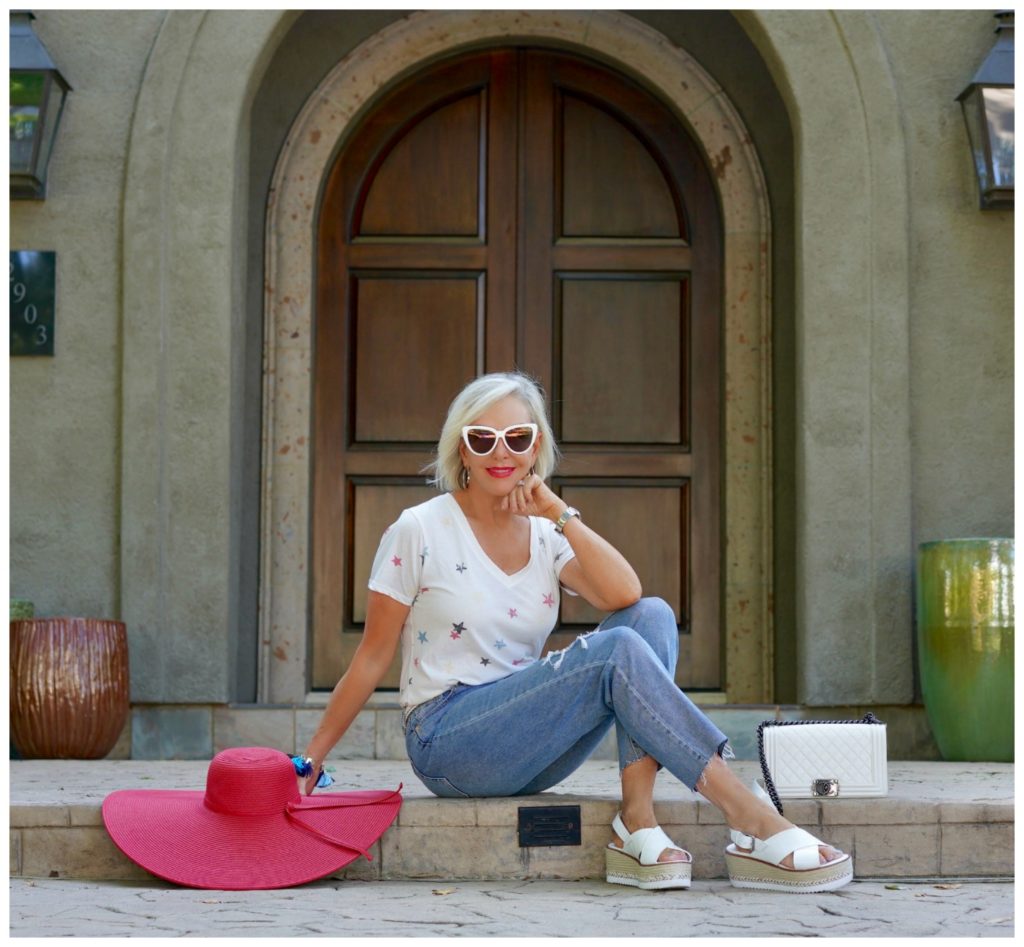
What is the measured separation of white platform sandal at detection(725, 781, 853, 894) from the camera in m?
3.51

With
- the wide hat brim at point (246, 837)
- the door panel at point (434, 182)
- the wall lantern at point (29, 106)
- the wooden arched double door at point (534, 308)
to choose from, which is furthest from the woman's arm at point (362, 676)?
the door panel at point (434, 182)

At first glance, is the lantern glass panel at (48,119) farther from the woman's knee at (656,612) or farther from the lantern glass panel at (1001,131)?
the lantern glass panel at (1001,131)

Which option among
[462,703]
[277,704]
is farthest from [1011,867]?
[277,704]

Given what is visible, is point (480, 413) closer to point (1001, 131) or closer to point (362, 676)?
point (362, 676)

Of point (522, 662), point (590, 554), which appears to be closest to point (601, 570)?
point (590, 554)

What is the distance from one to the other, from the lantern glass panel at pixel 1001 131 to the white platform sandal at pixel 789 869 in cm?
312

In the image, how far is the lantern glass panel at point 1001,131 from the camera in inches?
228

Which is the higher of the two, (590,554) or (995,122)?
(995,122)

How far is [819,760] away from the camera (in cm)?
394

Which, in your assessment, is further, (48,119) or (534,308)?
(534,308)

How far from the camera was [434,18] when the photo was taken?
21.1ft

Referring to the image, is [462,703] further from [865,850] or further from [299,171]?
[299,171]

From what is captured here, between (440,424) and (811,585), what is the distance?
163 centimetres

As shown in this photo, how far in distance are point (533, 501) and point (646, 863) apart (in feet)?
2.90
